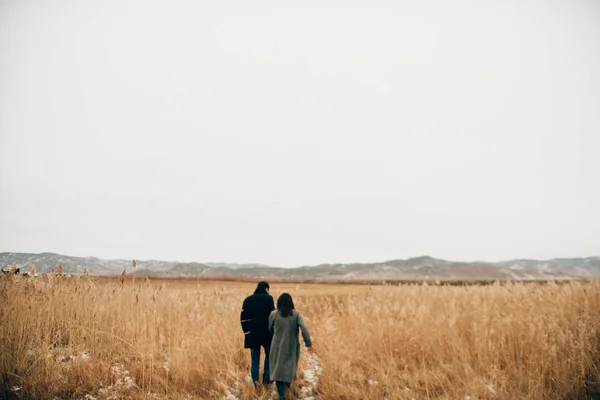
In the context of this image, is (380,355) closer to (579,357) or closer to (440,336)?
(440,336)

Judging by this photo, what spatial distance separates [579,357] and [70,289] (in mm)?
10303

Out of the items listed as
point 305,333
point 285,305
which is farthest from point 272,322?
point 305,333

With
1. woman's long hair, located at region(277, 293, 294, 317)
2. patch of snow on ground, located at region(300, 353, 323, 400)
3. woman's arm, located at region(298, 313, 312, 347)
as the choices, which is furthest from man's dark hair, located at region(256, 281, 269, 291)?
patch of snow on ground, located at region(300, 353, 323, 400)

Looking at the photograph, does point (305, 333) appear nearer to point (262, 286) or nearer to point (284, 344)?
point (284, 344)

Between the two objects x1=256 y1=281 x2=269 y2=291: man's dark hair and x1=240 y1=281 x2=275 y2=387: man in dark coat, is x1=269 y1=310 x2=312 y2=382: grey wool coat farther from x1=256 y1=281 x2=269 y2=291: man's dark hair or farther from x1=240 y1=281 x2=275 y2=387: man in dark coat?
x1=256 y1=281 x2=269 y2=291: man's dark hair

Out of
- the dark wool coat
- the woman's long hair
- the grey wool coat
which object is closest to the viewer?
the grey wool coat

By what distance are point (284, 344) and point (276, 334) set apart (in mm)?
224

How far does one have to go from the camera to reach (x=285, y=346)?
625 cm

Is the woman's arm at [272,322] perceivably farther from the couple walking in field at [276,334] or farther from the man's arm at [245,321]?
the man's arm at [245,321]

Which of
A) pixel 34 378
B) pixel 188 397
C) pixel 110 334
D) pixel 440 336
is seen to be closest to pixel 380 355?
pixel 440 336

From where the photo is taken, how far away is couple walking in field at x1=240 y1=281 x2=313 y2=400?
6188 mm

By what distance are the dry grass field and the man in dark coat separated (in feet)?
1.26

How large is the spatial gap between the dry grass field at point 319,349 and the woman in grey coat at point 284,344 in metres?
0.54

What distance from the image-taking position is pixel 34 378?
21.2ft
